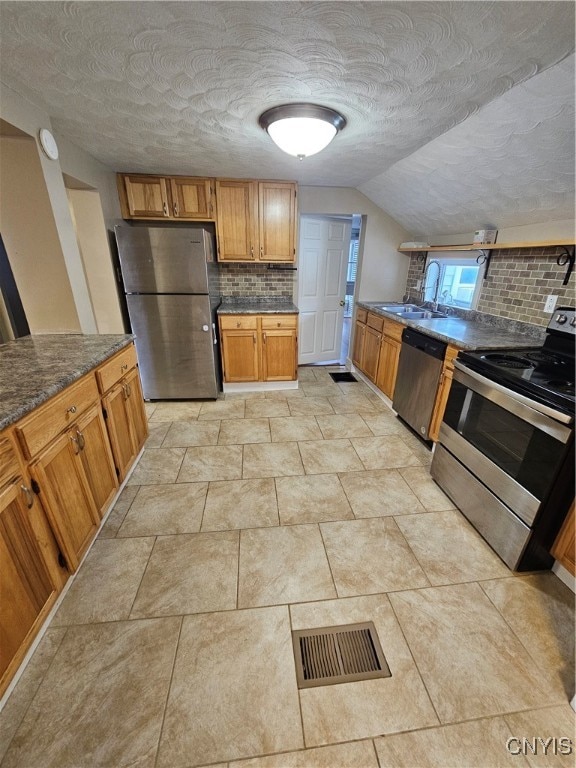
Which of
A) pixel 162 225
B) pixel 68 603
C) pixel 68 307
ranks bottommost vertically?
pixel 68 603

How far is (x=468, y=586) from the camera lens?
56.6 inches

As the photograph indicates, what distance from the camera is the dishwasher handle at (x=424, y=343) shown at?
227 centimetres

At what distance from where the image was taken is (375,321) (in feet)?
11.1

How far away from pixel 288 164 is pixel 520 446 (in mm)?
2754

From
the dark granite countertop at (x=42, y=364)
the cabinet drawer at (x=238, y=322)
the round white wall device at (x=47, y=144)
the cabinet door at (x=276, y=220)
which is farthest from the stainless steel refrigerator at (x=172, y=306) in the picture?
the dark granite countertop at (x=42, y=364)

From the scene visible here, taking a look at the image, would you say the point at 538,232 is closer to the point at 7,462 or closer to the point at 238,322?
the point at 238,322

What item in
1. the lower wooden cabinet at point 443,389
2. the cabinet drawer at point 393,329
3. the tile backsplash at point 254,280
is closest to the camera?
the lower wooden cabinet at point 443,389

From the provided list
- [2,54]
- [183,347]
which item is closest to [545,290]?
[183,347]

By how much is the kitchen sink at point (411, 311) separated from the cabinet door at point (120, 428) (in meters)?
2.60

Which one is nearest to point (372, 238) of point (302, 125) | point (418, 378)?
point (418, 378)

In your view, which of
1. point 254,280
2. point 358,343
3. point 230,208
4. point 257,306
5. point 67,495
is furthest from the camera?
point 358,343

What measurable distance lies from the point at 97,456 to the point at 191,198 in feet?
8.69

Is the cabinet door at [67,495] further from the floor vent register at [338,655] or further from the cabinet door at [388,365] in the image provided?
the cabinet door at [388,365]

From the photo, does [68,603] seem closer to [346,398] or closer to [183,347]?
[183,347]
